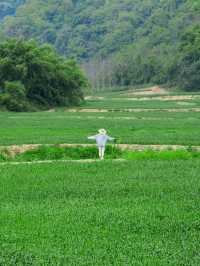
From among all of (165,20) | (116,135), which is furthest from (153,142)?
(165,20)

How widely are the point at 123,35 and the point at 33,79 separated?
83.1 metres

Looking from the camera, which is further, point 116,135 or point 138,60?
point 138,60

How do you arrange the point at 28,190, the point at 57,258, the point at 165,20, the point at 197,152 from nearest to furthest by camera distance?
1. the point at 57,258
2. the point at 28,190
3. the point at 197,152
4. the point at 165,20

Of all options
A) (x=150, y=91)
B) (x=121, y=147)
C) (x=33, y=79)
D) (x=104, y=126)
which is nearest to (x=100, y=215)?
(x=121, y=147)

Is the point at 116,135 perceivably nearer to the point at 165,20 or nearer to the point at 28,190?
the point at 28,190

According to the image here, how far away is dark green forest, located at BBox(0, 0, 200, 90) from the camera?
354 ft

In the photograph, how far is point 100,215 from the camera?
15.1 metres

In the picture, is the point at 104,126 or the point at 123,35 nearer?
the point at 104,126

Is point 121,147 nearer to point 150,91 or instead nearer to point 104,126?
point 104,126

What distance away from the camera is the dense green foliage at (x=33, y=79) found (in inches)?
2397

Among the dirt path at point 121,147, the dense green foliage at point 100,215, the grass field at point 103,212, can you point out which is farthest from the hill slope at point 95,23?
the dense green foliage at point 100,215

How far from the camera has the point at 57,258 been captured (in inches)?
464

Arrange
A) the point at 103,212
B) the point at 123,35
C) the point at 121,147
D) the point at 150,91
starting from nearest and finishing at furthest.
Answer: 1. the point at 103,212
2. the point at 121,147
3. the point at 150,91
4. the point at 123,35

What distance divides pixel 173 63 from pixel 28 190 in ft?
296
